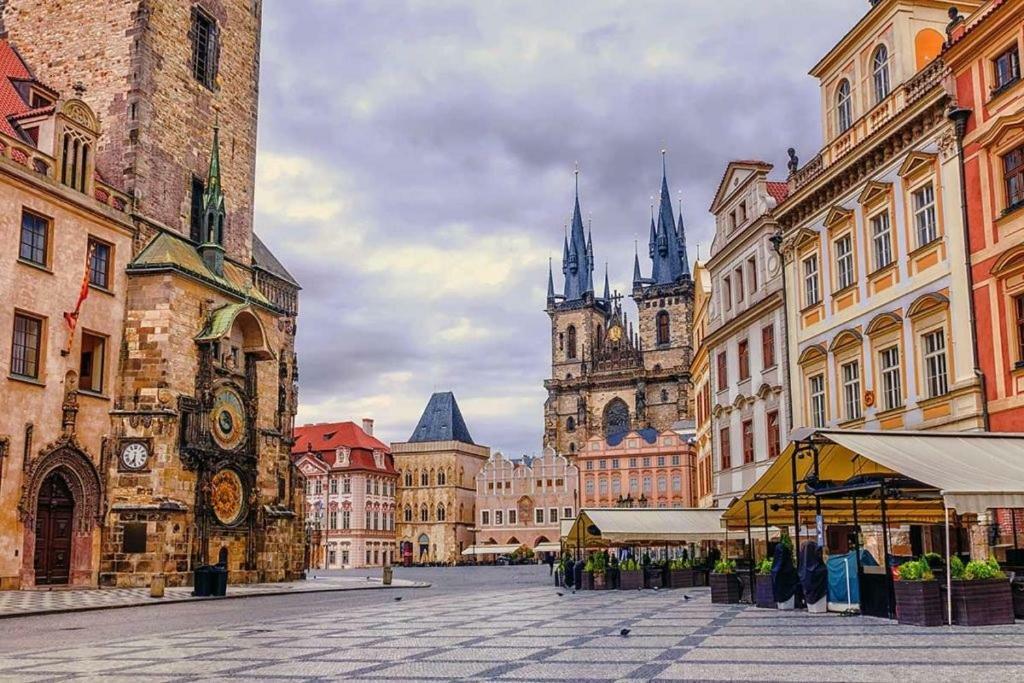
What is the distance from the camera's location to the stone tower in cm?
3397

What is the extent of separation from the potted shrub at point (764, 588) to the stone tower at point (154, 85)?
2310 centimetres

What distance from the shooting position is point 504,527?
368 feet

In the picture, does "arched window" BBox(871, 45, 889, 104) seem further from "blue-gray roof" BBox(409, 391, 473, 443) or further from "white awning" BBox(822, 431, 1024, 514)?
"blue-gray roof" BBox(409, 391, 473, 443)

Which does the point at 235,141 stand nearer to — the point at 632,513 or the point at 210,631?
the point at 632,513

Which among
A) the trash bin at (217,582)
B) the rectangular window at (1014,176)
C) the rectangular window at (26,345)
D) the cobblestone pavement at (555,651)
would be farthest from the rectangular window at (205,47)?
the rectangular window at (1014,176)

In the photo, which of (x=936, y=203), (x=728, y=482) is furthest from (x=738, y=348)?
(x=936, y=203)

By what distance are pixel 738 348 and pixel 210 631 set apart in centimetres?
2364

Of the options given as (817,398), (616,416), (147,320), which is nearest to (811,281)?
(817,398)

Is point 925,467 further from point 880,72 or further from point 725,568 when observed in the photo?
point 880,72

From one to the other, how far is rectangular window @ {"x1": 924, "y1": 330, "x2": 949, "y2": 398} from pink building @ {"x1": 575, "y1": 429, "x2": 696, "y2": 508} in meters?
77.4

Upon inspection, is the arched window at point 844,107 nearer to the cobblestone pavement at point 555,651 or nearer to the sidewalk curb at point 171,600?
the cobblestone pavement at point 555,651

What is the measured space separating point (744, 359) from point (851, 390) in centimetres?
819

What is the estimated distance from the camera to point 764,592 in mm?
19234

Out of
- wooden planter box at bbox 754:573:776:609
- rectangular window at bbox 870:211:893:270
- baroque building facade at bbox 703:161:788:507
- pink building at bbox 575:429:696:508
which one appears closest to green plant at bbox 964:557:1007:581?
wooden planter box at bbox 754:573:776:609
